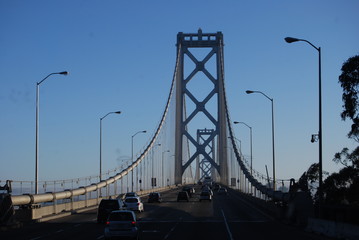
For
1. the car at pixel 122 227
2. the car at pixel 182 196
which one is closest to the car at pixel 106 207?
the car at pixel 122 227

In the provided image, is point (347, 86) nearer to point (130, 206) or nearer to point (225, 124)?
point (130, 206)

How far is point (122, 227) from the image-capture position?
2625cm

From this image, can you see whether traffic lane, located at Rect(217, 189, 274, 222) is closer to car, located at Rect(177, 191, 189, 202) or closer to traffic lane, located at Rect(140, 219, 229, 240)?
traffic lane, located at Rect(140, 219, 229, 240)

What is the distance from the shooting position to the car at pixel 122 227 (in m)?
26.2

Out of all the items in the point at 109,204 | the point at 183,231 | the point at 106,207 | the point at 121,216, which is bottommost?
the point at 183,231

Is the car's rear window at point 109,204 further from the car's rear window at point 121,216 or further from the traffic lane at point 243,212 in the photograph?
the car's rear window at point 121,216

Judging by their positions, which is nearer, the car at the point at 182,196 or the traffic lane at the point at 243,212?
the traffic lane at the point at 243,212

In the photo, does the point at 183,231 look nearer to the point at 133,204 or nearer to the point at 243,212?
the point at 133,204

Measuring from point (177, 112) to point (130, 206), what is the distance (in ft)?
248

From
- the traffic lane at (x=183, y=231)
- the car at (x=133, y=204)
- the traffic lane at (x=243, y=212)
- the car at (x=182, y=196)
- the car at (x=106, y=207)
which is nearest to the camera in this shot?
the traffic lane at (x=183, y=231)

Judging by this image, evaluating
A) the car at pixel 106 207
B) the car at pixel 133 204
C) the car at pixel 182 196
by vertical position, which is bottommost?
the car at pixel 182 196

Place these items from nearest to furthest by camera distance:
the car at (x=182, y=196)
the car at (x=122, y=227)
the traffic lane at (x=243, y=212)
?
the car at (x=122, y=227)
the traffic lane at (x=243, y=212)
the car at (x=182, y=196)

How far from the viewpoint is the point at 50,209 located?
157 ft

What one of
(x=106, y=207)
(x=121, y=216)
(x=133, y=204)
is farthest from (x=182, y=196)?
(x=121, y=216)
